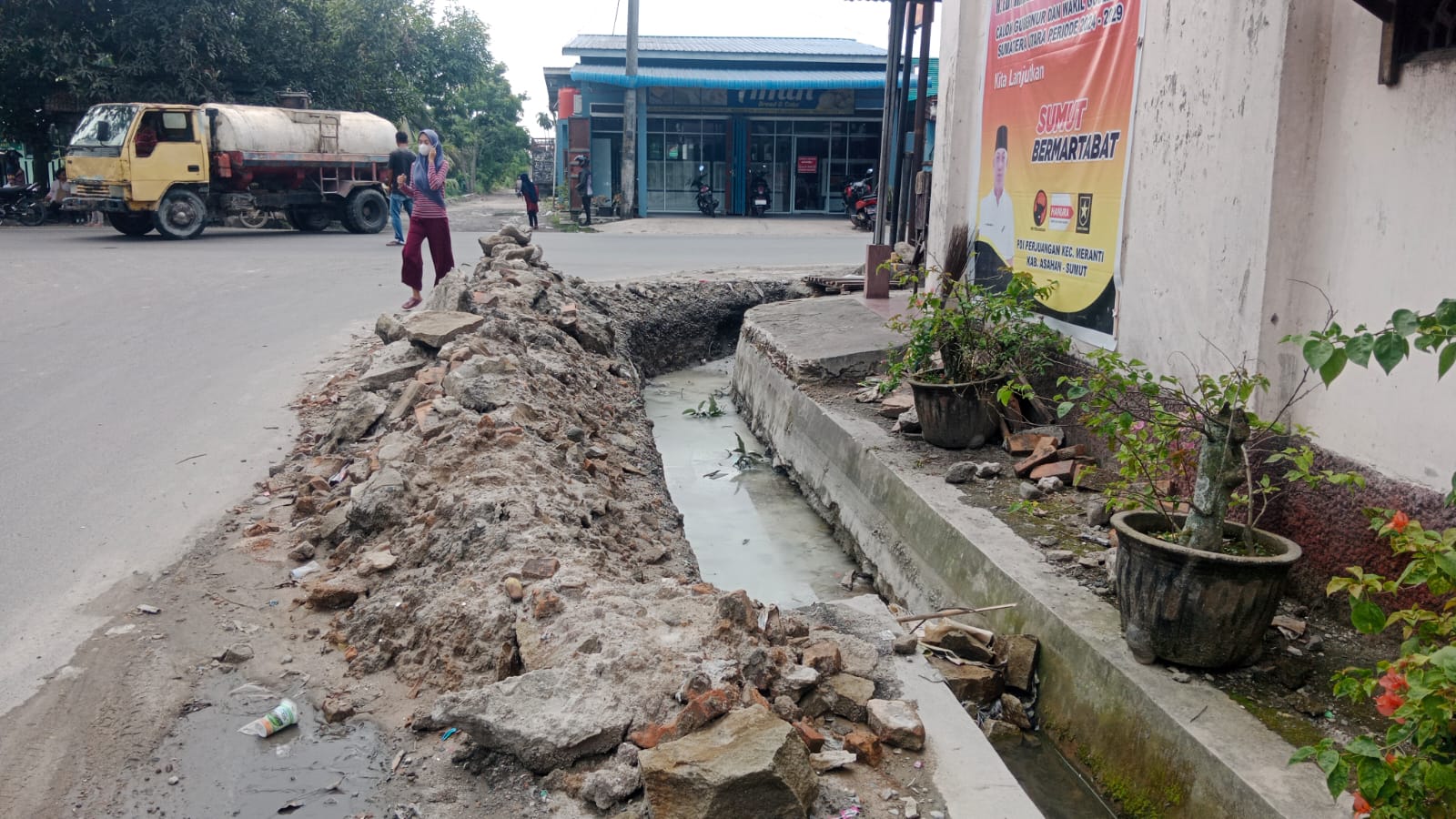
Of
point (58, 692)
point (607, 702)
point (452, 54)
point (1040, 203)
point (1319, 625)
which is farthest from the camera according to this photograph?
point (452, 54)

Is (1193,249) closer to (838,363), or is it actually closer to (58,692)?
(838,363)

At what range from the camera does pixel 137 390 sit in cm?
729

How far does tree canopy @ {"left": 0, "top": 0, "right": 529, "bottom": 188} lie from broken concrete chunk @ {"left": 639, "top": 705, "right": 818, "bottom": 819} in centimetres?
2481

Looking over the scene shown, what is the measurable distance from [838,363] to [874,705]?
5.09 meters

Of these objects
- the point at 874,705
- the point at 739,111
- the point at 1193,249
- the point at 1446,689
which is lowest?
the point at 874,705

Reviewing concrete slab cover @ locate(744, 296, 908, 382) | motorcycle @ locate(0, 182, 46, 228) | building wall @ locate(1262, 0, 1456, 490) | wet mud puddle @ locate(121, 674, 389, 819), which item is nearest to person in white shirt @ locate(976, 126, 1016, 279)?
concrete slab cover @ locate(744, 296, 908, 382)

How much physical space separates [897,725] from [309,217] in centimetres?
2179

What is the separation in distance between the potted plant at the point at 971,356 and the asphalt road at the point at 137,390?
3.75 meters

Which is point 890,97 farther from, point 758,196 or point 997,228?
point 758,196

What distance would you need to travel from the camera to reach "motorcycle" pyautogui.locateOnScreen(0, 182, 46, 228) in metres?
21.5

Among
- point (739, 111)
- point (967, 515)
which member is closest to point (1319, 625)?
point (967, 515)

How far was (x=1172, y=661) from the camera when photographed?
357 centimetres

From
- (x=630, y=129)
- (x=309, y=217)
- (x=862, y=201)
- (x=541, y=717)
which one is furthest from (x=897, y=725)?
(x=630, y=129)

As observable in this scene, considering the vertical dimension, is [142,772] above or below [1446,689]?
below
